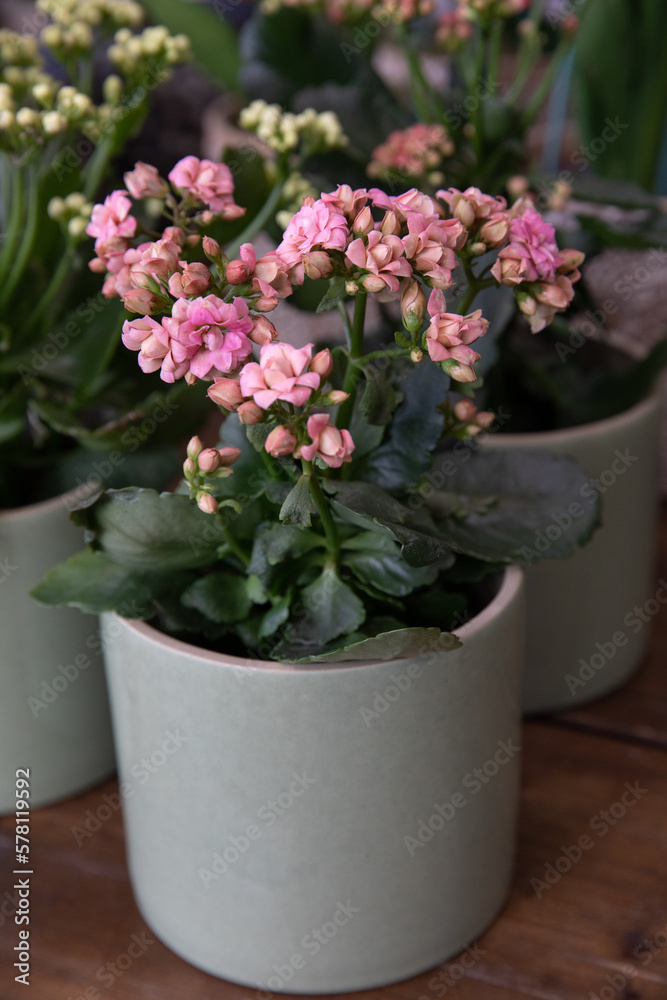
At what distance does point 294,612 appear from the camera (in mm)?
342

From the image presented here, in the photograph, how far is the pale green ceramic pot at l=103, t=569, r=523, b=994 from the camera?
1.07 ft

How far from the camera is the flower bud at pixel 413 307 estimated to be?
0.28m

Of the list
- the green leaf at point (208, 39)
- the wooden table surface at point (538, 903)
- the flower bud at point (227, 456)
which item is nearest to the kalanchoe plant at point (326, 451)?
the flower bud at point (227, 456)

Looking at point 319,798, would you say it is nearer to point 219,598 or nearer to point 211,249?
point 219,598

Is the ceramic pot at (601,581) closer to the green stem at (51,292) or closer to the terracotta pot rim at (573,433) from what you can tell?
the terracotta pot rim at (573,433)

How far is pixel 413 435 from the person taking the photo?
1.12 feet

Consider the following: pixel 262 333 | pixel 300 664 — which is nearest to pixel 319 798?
pixel 300 664

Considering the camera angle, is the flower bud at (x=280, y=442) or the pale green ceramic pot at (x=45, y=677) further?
the pale green ceramic pot at (x=45, y=677)

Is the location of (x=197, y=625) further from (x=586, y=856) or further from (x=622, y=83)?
(x=622, y=83)

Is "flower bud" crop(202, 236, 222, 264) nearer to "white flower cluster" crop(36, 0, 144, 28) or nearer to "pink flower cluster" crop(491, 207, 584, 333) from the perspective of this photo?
"pink flower cluster" crop(491, 207, 584, 333)

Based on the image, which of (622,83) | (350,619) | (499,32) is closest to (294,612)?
(350,619)

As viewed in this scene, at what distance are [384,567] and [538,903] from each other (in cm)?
17

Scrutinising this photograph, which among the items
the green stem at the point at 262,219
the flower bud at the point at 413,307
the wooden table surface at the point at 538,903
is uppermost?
the flower bud at the point at 413,307

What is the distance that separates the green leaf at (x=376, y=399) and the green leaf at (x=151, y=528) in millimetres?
63
